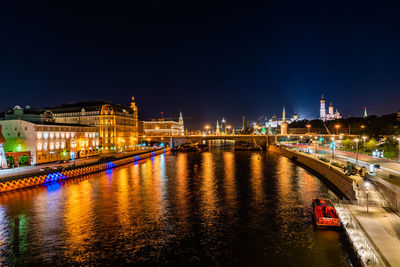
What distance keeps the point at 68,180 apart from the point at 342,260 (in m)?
47.3

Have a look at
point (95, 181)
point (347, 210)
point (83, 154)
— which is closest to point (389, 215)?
point (347, 210)

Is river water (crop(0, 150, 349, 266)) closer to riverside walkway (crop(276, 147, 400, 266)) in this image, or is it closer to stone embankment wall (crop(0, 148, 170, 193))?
stone embankment wall (crop(0, 148, 170, 193))

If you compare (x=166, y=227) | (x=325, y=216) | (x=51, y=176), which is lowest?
(x=166, y=227)

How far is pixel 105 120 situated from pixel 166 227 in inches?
3467

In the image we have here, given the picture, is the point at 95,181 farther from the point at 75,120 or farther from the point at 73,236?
the point at 75,120

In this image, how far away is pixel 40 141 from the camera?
60625 mm

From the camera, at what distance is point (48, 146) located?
6322 cm

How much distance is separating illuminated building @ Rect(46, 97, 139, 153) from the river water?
205 ft

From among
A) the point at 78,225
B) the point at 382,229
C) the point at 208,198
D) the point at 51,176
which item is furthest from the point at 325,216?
the point at 51,176

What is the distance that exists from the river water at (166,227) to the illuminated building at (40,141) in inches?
814

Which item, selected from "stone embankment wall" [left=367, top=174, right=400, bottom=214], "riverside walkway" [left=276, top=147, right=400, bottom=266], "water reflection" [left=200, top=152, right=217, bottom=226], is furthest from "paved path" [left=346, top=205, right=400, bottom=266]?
"water reflection" [left=200, top=152, right=217, bottom=226]

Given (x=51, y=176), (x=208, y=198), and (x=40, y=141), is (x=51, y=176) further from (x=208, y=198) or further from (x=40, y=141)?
(x=208, y=198)

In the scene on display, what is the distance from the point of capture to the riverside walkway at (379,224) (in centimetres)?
1619

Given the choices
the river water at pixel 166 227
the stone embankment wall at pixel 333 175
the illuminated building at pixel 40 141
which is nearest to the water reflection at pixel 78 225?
the river water at pixel 166 227
